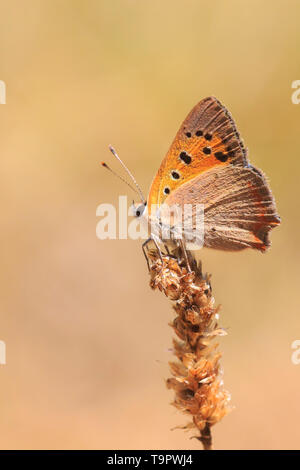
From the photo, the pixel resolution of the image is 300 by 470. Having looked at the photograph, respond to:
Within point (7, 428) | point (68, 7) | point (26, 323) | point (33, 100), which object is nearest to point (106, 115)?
→ point (33, 100)

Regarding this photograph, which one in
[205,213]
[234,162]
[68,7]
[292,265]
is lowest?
[292,265]

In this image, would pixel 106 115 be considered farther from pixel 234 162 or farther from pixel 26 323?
pixel 234 162

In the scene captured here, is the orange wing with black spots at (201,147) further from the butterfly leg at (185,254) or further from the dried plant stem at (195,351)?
the dried plant stem at (195,351)

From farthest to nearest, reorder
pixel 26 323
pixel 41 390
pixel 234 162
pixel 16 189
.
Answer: pixel 16 189
pixel 26 323
pixel 41 390
pixel 234 162

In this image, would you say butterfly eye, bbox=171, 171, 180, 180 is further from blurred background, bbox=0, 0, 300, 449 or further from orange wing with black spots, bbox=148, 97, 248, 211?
blurred background, bbox=0, 0, 300, 449

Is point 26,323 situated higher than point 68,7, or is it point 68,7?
point 68,7

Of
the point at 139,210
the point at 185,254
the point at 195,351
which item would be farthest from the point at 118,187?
the point at 195,351

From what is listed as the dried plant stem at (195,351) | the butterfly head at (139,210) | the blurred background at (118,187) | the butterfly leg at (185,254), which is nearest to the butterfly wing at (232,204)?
the butterfly head at (139,210)
